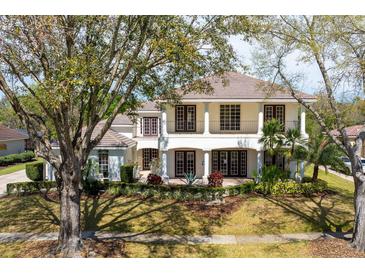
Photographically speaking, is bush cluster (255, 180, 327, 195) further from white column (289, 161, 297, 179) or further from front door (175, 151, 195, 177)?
front door (175, 151, 195, 177)

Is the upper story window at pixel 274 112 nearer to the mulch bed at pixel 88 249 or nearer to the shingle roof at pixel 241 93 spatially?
the shingle roof at pixel 241 93

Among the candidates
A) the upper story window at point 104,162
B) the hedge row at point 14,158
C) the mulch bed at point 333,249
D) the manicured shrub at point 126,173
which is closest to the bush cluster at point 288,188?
the mulch bed at point 333,249

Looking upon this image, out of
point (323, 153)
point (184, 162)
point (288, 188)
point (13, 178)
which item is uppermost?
point (323, 153)

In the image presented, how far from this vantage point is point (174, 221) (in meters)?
13.6

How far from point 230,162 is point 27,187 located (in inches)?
562

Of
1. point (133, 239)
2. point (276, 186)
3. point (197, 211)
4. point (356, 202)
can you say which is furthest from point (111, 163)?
point (356, 202)

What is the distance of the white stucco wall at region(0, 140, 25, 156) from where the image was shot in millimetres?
37000

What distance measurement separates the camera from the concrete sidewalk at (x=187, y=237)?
11484mm

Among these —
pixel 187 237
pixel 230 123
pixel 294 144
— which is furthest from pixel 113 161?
pixel 294 144

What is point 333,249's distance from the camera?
10391 millimetres

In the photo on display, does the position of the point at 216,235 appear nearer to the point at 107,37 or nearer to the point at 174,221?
the point at 174,221

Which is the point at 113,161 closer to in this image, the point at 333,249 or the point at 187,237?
the point at 187,237

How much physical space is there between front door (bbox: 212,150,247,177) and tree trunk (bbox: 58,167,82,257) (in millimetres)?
14174

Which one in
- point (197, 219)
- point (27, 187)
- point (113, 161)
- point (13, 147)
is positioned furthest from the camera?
point (13, 147)
